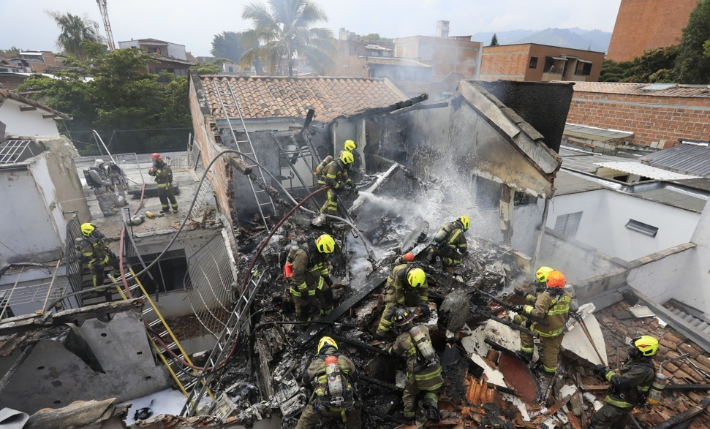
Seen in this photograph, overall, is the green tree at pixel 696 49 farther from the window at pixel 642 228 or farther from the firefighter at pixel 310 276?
the firefighter at pixel 310 276

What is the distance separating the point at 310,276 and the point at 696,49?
3295 cm

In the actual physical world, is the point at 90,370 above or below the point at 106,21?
below

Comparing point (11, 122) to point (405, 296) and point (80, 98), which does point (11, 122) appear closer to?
point (80, 98)

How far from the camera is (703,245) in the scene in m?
9.65

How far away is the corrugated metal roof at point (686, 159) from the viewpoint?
13.1 m

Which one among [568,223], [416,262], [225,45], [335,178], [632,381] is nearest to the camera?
[632,381]

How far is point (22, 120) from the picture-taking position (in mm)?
12781

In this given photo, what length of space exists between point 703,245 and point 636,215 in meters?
2.11

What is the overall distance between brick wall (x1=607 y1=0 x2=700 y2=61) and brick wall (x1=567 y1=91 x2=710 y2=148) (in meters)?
16.8

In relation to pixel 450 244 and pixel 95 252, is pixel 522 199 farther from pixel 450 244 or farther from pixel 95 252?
pixel 95 252

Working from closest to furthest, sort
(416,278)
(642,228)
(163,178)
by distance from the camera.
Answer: (416,278) < (163,178) < (642,228)

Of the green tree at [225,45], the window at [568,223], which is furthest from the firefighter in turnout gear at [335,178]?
the green tree at [225,45]

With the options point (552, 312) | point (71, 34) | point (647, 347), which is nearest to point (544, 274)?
point (552, 312)

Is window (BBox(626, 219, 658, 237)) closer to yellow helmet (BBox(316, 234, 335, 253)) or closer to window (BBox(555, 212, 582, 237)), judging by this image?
window (BBox(555, 212, 582, 237))
